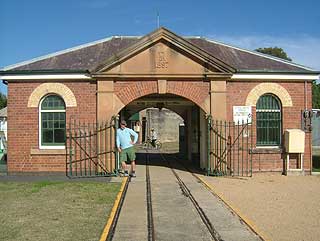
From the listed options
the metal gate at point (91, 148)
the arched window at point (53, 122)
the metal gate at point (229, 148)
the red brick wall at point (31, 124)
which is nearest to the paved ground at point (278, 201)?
the metal gate at point (229, 148)

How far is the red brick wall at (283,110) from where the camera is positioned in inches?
693

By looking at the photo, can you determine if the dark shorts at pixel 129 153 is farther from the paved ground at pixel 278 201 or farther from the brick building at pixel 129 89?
the paved ground at pixel 278 201

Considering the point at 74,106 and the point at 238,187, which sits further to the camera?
the point at 74,106

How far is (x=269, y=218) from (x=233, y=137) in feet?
26.7

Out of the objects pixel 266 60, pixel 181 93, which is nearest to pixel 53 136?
pixel 181 93

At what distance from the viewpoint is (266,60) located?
18.5 metres

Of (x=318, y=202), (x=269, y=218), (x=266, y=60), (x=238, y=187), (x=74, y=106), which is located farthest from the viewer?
(x=266, y=60)

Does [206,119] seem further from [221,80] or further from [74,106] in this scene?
[74,106]

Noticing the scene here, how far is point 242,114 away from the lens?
57.7ft

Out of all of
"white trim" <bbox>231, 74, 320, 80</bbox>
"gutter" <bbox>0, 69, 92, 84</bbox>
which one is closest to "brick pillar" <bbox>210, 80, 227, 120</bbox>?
"white trim" <bbox>231, 74, 320, 80</bbox>

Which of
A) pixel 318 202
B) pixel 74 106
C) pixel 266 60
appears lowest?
pixel 318 202

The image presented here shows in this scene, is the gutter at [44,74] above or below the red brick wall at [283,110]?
above

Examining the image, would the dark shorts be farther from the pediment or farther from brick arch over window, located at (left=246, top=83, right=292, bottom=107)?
brick arch over window, located at (left=246, top=83, right=292, bottom=107)

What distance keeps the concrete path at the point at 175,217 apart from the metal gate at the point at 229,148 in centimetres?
306
